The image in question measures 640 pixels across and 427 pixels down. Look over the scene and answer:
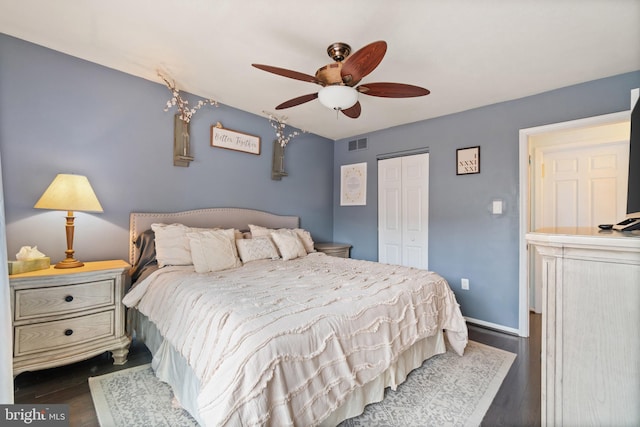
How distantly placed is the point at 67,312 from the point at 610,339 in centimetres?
284

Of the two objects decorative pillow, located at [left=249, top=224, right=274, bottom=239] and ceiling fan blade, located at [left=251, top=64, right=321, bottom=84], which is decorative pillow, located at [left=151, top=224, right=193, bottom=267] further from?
ceiling fan blade, located at [left=251, top=64, right=321, bottom=84]

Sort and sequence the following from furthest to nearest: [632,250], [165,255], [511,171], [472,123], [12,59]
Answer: [472,123] < [511,171] < [165,255] < [12,59] < [632,250]

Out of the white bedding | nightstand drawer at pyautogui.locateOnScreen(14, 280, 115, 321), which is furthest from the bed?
nightstand drawer at pyautogui.locateOnScreen(14, 280, 115, 321)

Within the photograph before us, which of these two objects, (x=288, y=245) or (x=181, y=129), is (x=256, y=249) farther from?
(x=181, y=129)

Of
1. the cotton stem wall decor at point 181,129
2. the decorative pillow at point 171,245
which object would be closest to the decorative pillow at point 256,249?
the decorative pillow at point 171,245

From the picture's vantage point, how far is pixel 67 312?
1906 mm

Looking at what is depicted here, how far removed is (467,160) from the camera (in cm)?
326

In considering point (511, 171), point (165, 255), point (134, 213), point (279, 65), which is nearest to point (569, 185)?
point (511, 171)

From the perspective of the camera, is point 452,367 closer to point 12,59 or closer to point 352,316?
point 352,316

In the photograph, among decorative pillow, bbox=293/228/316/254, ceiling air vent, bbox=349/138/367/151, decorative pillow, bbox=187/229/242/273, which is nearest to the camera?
decorative pillow, bbox=187/229/242/273

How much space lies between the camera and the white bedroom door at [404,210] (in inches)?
143

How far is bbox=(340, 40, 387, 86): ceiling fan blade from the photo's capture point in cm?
151

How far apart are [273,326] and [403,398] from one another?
1149 millimetres

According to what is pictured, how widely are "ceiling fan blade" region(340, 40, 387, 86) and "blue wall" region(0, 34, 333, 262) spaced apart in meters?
1.95
